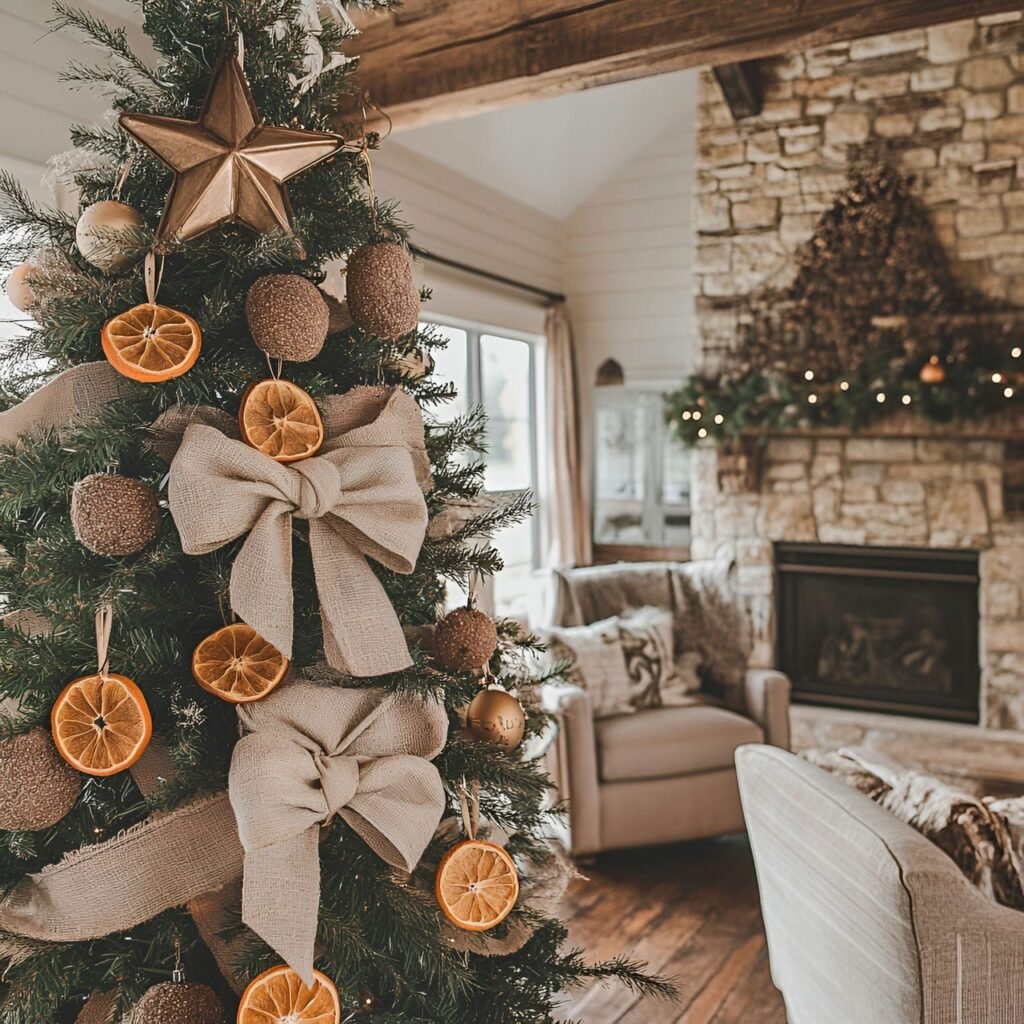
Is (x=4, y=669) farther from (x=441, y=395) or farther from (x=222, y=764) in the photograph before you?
(x=441, y=395)

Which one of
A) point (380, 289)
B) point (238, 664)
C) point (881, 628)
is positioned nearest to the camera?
point (238, 664)

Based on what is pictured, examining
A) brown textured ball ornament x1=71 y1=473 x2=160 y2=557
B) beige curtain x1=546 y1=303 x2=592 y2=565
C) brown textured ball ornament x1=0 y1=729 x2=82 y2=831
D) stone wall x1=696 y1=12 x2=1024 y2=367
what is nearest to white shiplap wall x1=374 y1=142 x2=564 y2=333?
beige curtain x1=546 y1=303 x2=592 y2=565

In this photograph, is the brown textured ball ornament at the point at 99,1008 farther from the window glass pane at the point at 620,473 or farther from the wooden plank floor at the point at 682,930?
the window glass pane at the point at 620,473

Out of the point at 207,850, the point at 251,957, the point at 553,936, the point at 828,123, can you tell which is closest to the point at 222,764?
the point at 207,850

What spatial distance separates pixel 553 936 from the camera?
1217 millimetres

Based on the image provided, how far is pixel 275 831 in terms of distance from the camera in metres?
0.91

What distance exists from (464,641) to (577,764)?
7.12 ft

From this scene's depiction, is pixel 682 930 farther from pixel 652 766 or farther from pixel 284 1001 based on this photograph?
pixel 284 1001

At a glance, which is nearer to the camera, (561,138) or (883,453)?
(883,453)

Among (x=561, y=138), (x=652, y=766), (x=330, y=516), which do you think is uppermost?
(x=561, y=138)

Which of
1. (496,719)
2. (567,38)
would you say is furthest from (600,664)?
(496,719)

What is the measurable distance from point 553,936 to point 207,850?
18.7 inches

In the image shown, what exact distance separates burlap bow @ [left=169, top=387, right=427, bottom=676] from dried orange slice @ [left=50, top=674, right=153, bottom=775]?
0.52 ft

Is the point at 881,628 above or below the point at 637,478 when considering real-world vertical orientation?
below
